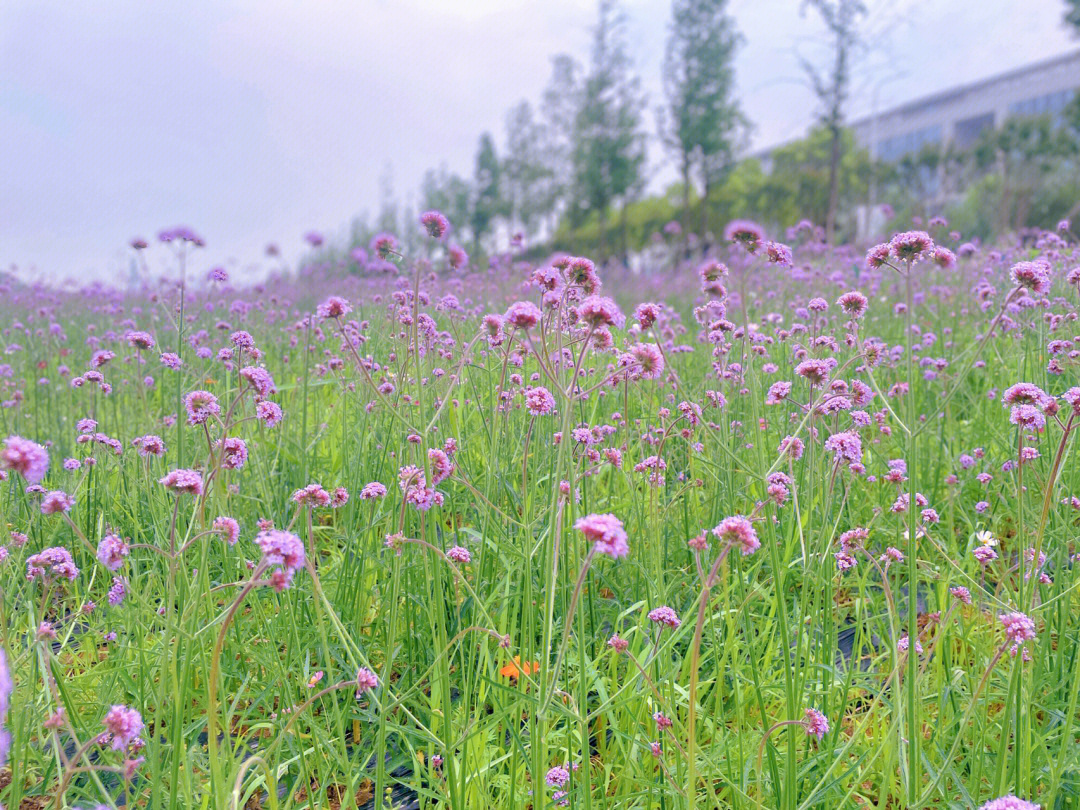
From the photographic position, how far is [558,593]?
80.0 inches

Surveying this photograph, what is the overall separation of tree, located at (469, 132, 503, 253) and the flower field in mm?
37827

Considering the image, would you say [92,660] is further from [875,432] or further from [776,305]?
[776,305]

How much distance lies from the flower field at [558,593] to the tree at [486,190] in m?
37.8

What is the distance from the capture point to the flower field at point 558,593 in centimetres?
143

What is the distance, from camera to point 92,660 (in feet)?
7.80

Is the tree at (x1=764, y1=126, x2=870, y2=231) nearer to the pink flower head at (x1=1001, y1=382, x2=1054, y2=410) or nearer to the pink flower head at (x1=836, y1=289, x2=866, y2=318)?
the pink flower head at (x1=836, y1=289, x2=866, y2=318)

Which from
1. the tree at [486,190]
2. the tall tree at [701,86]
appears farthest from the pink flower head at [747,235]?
the tree at [486,190]

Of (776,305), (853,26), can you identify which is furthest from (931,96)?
(776,305)

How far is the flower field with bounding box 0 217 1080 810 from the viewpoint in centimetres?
143

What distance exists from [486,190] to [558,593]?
40.8m

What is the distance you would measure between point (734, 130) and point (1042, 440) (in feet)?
86.9

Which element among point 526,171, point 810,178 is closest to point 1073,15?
point 810,178

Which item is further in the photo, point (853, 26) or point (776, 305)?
point (853, 26)

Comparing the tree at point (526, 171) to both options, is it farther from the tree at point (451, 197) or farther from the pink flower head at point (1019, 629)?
the pink flower head at point (1019, 629)
